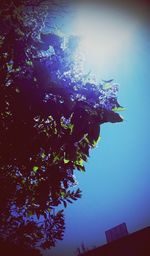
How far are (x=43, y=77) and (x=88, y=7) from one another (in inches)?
173

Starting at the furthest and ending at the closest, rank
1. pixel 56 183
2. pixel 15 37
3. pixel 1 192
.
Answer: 1. pixel 1 192
2. pixel 56 183
3. pixel 15 37

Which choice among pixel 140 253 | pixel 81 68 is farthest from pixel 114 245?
pixel 81 68

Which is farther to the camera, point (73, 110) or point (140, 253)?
point (140, 253)

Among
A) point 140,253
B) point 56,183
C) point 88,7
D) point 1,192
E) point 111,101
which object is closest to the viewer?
point 111,101

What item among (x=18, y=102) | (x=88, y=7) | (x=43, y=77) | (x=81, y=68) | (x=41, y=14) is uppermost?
(x=88, y=7)

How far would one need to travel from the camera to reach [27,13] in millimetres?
4516

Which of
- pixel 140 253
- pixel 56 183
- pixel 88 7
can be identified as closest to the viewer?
pixel 56 183

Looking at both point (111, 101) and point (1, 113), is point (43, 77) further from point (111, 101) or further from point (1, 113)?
point (111, 101)

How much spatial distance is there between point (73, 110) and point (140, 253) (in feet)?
60.0

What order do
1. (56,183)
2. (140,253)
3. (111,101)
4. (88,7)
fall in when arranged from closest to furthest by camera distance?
(111,101) < (56,183) < (88,7) < (140,253)

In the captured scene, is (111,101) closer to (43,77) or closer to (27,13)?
(43,77)

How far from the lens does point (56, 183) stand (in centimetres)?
430

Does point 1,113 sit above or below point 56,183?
above

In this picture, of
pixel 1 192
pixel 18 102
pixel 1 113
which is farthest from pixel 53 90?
pixel 1 192
